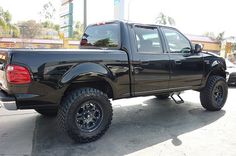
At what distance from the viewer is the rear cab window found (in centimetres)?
483

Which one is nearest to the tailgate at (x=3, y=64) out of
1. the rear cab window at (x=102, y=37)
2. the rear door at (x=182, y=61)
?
the rear cab window at (x=102, y=37)

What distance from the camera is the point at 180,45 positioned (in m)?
5.60

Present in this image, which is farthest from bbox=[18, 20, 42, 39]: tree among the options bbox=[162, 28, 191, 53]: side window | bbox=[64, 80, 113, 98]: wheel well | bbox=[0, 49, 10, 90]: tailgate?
bbox=[0, 49, 10, 90]: tailgate

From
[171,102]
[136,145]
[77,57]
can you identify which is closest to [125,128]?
[136,145]

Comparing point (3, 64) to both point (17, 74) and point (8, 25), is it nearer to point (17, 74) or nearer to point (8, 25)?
point (17, 74)

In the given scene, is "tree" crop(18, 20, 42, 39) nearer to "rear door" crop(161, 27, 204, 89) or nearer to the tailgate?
"rear door" crop(161, 27, 204, 89)

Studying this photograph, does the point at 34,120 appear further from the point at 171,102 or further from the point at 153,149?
the point at 171,102

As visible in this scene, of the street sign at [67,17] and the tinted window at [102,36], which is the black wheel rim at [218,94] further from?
the street sign at [67,17]

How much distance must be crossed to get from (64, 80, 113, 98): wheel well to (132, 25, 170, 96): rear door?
0.47 m

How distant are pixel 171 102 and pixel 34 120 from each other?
3487 mm

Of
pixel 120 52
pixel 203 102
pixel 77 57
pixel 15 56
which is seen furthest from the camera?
pixel 203 102

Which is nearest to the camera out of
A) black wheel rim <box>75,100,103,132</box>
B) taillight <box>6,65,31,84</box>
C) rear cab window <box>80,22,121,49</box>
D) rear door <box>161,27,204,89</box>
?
taillight <box>6,65,31,84</box>

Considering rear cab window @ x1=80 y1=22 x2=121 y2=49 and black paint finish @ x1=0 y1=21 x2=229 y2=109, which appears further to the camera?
rear cab window @ x1=80 y1=22 x2=121 y2=49

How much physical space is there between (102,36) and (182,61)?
63.8 inches
